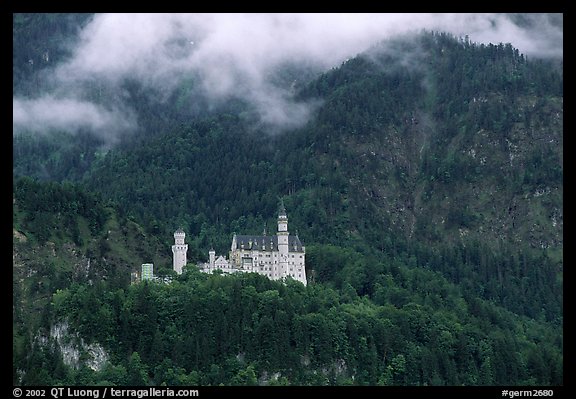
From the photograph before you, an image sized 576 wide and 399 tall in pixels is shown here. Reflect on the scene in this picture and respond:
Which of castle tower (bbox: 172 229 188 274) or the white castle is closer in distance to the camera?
the white castle

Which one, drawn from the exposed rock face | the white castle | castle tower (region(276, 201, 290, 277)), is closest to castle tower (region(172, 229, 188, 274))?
the white castle

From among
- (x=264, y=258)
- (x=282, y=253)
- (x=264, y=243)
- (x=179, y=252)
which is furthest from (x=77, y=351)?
(x=282, y=253)

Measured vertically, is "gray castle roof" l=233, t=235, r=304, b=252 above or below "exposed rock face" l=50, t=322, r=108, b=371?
above

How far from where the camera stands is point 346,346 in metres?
168

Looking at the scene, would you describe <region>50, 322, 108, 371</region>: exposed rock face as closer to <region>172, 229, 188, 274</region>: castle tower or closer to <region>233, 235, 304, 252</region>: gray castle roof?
<region>172, 229, 188, 274</region>: castle tower

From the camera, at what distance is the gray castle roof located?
7239 inches

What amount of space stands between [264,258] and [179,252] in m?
11.9

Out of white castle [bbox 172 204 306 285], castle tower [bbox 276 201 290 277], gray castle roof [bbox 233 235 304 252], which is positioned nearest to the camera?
white castle [bbox 172 204 306 285]

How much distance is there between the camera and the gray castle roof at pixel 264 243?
603 feet

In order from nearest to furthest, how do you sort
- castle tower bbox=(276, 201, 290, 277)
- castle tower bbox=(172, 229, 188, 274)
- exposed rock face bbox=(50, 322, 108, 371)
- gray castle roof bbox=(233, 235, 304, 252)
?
exposed rock face bbox=(50, 322, 108, 371), castle tower bbox=(276, 201, 290, 277), gray castle roof bbox=(233, 235, 304, 252), castle tower bbox=(172, 229, 188, 274)
